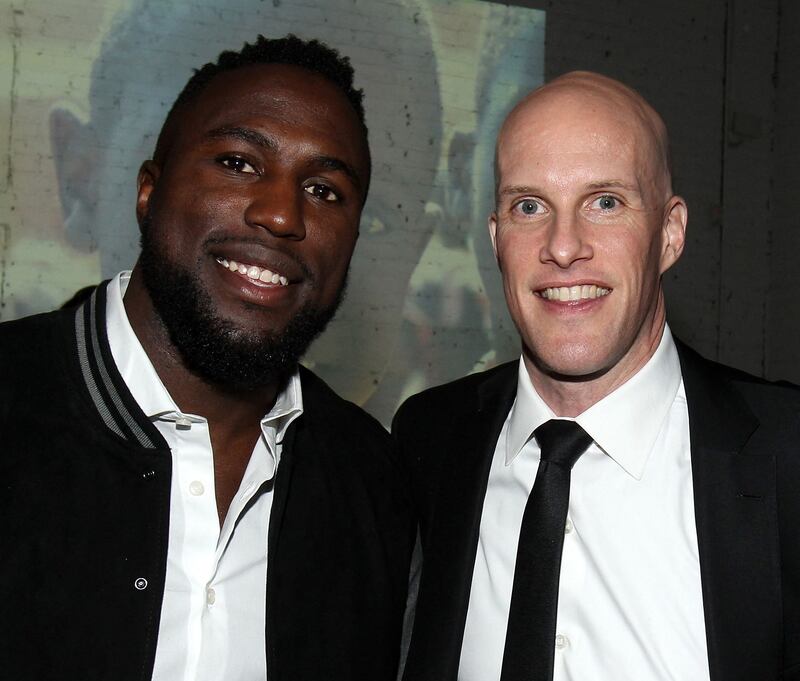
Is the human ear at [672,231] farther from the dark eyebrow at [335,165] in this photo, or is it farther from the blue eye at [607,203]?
the dark eyebrow at [335,165]

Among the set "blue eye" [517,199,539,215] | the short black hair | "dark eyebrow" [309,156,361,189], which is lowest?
"blue eye" [517,199,539,215]

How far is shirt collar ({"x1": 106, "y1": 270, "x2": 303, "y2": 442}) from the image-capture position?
1628mm

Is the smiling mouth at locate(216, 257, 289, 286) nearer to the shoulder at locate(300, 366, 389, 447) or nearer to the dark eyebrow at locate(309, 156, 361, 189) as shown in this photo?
the dark eyebrow at locate(309, 156, 361, 189)

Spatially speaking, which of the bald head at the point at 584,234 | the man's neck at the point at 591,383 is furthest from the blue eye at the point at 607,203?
the man's neck at the point at 591,383

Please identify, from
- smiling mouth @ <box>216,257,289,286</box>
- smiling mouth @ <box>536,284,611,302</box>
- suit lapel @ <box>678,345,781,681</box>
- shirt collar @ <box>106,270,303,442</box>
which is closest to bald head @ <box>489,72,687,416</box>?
smiling mouth @ <box>536,284,611,302</box>

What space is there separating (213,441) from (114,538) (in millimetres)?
282

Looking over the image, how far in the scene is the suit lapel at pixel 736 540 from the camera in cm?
145

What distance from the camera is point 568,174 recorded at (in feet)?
5.39

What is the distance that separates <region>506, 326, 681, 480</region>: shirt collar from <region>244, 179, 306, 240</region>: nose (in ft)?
1.86

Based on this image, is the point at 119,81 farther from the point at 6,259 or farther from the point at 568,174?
the point at 568,174

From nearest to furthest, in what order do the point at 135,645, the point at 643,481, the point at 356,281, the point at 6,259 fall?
the point at 135,645, the point at 643,481, the point at 6,259, the point at 356,281

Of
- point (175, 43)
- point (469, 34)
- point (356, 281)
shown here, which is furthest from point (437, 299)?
point (175, 43)

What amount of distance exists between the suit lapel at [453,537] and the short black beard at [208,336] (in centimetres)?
42

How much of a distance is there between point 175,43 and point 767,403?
3.39 metres
